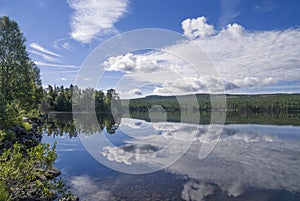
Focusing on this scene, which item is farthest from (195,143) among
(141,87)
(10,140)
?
(10,140)

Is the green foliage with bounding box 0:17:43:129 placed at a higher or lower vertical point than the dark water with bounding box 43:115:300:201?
higher

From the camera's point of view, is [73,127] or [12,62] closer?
[12,62]

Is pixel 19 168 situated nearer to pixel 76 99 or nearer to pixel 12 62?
pixel 12 62

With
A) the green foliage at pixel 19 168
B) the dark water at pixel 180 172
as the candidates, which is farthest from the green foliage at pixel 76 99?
the green foliage at pixel 19 168

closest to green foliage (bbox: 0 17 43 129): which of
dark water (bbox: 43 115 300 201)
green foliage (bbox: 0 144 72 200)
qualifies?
dark water (bbox: 43 115 300 201)

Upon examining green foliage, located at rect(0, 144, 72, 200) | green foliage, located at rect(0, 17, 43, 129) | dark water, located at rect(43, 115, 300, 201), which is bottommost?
dark water, located at rect(43, 115, 300, 201)

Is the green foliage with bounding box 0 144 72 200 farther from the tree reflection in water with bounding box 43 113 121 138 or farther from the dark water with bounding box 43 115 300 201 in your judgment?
the tree reflection in water with bounding box 43 113 121 138

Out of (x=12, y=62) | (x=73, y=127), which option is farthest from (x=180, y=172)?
(x=73, y=127)

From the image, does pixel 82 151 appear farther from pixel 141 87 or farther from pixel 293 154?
pixel 293 154

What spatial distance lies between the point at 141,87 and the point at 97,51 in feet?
29.7

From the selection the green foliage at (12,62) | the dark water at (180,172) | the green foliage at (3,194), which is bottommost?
the dark water at (180,172)

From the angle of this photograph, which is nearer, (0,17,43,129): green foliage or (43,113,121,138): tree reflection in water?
(0,17,43,129): green foliage

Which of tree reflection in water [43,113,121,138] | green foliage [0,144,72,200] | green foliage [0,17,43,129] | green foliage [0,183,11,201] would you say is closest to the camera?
green foliage [0,183,11,201]

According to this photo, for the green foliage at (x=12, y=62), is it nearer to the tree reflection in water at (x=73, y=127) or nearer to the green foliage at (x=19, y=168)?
the tree reflection in water at (x=73, y=127)
